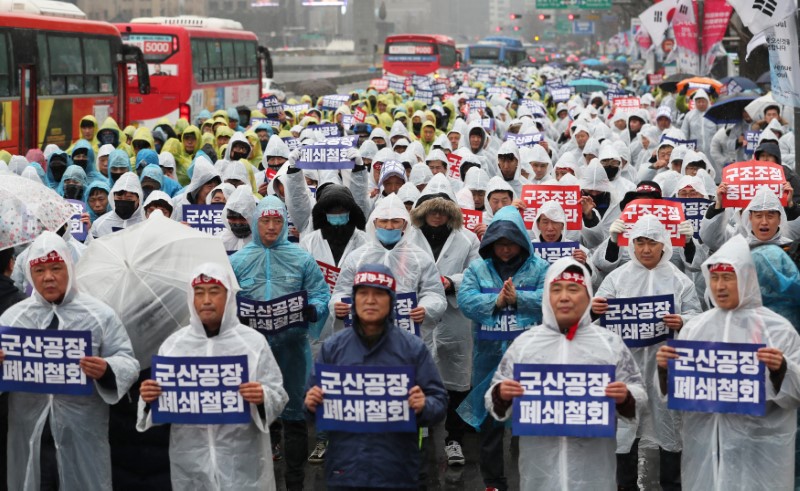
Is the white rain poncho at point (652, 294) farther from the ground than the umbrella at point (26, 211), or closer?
closer

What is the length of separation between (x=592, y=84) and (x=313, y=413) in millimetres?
30137

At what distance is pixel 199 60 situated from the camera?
2870 centimetres

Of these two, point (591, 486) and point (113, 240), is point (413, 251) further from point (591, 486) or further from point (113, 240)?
point (591, 486)

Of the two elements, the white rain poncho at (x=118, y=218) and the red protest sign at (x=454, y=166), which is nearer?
the white rain poncho at (x=118, y=218)

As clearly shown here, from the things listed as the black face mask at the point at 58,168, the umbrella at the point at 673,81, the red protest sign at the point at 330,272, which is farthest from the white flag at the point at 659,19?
the red protest sign at the point at 330,272

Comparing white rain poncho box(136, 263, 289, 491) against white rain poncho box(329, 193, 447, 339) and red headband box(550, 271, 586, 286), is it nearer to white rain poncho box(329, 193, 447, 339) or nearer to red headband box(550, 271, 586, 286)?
red headband box(550, 271, 586, 286)

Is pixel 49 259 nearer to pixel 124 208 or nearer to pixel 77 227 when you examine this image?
pixel 77 227

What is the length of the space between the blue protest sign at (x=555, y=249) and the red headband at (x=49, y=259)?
11.0 feet

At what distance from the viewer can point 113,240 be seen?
6875mm

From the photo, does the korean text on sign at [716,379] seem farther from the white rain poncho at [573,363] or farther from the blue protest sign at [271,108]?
the blue protest sign at [271,108]

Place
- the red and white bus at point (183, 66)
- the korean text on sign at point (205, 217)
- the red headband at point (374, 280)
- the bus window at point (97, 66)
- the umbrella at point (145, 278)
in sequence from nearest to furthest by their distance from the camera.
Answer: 1. the red headband at point (374, 280)
2. the umbrella at point (145, 278)
3. the korean text on sign at point (205, 217)
4. the bus window at point (97, 66)
5. the red and white bus at point (183, 66)

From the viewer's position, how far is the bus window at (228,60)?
30.7 meters

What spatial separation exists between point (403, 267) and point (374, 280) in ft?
6.38

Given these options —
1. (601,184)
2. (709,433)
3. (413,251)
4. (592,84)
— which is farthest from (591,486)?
(592,84)
